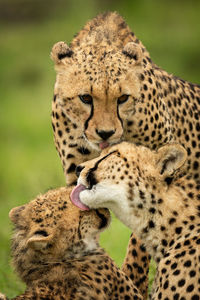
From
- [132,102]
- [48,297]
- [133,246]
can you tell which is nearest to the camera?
[48,297]

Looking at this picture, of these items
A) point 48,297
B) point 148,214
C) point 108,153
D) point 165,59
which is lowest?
point 48,297

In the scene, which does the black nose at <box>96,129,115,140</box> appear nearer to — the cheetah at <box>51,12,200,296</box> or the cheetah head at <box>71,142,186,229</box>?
the cheetah at <box>51,12,200,296</box>

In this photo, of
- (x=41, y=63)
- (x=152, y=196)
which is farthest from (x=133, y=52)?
(x=41, y=63)

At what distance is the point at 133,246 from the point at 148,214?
937mm

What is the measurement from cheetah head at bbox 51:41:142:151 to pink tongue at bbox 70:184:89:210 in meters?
0.35

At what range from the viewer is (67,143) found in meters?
4.75

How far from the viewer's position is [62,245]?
4180 mm

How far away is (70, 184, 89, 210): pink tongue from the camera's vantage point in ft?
13.5

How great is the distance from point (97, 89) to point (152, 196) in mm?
745

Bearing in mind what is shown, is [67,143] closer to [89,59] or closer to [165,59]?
[89,59]

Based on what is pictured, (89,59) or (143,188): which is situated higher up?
(89,59)

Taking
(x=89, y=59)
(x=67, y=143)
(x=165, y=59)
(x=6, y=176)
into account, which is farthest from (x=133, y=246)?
(x=165, y=59)

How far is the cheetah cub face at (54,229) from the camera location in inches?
163

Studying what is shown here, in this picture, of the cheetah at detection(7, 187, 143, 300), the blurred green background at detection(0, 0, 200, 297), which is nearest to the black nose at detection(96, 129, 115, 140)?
the cheetah at detection(7, 187, 143, 300)
